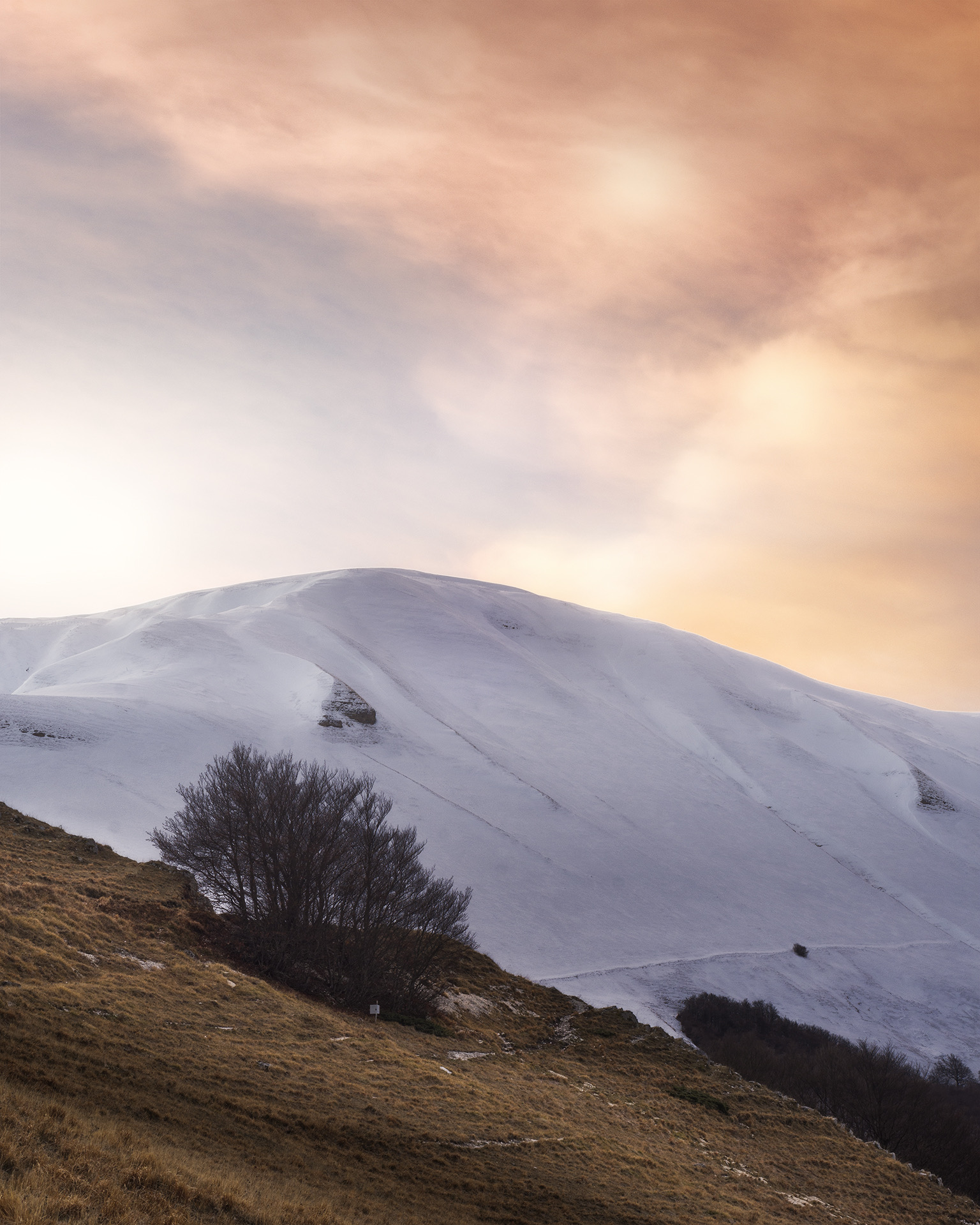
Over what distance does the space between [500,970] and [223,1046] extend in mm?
26055

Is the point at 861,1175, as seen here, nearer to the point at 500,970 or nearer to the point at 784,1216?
the point at 784,1216

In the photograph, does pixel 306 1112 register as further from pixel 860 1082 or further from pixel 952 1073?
pixel 952 1073

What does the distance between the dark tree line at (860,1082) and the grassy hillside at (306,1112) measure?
7164 mm

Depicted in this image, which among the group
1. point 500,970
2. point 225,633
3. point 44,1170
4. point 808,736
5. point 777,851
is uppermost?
point 808,736

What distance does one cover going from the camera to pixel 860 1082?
32.0 meters

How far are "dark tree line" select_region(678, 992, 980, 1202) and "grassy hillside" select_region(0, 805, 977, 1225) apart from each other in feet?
23.5

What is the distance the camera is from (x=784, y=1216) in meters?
15.7

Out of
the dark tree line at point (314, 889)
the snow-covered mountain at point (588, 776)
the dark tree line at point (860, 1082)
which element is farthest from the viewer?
the snow-covered mountain at point (588, 776)

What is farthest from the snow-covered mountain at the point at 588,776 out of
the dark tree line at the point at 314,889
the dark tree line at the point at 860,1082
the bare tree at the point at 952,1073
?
the dark tree line at the point at 314,889

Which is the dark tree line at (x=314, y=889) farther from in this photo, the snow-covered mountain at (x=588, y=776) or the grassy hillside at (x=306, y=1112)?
the snow-covered mountain at (x=588, y=776)

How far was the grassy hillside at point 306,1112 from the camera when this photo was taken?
360 inches

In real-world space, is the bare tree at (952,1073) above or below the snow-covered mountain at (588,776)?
below

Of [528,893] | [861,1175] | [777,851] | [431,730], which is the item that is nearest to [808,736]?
[777,851]

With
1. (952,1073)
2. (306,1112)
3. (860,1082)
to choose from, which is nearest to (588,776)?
(952,1073)
